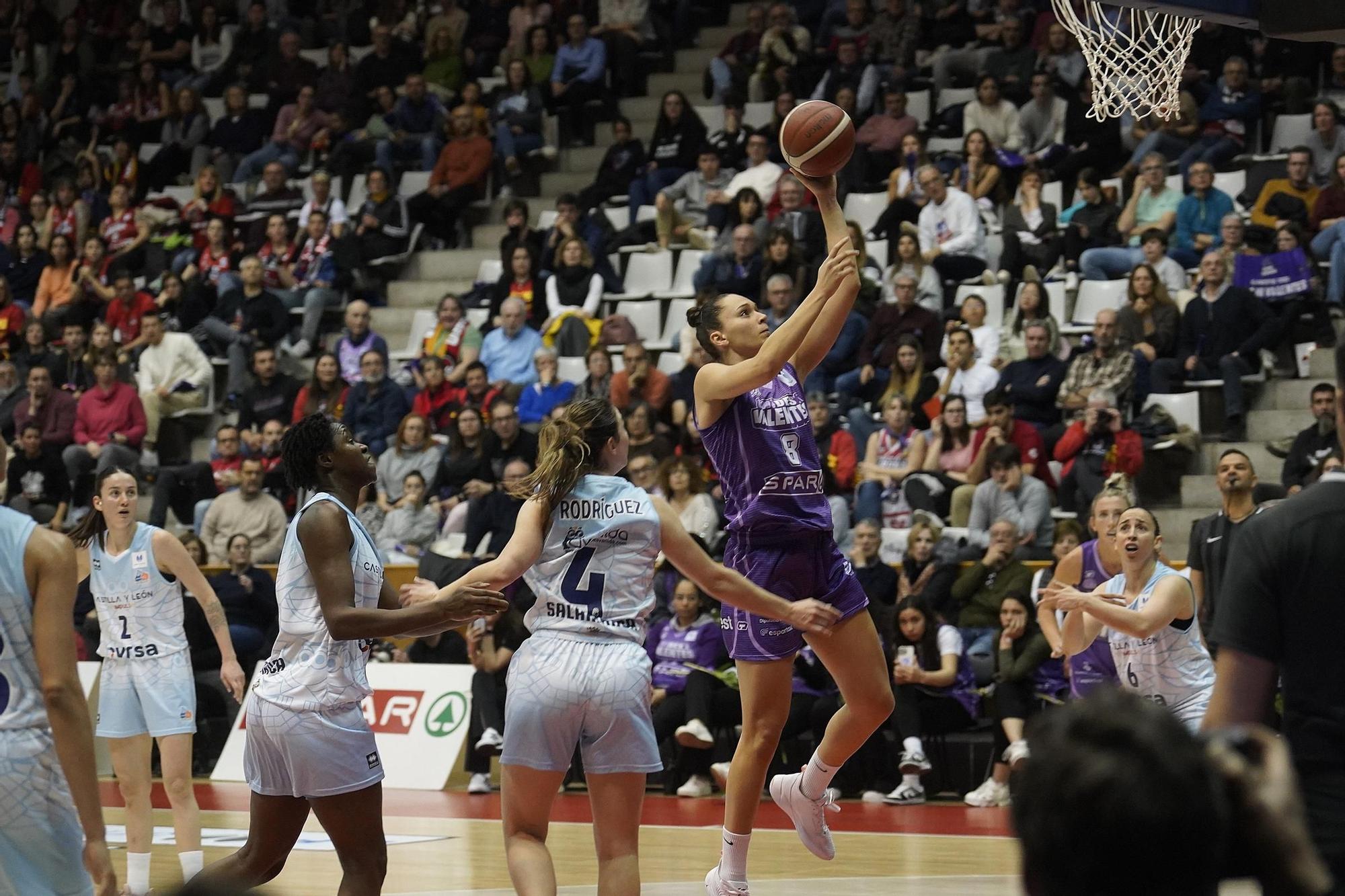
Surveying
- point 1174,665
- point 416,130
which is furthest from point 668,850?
point 416,130

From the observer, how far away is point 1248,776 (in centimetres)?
223

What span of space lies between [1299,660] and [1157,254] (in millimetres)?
10559

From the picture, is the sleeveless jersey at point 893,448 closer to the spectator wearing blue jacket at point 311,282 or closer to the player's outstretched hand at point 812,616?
the spectator wearing blue jacket at point 311,282

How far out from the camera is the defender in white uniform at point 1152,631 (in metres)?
6.39

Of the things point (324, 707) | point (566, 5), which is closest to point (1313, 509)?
point (324, 707)

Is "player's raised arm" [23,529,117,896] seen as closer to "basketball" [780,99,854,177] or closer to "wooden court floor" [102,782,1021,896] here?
"wooden court floor" [102,782,1021,896]

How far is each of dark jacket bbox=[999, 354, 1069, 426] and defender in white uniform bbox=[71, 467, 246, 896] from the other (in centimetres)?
680

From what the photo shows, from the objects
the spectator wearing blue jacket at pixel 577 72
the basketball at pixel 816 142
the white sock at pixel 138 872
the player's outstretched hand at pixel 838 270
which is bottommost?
the white sock at pixel 138 872

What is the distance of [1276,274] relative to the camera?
1248 centimetres

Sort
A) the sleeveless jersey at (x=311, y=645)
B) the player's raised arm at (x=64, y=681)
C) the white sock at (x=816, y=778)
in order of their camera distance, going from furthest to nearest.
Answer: the white sock at (x=816, y=778) → the sleeveless jersey at (x=311, y=645) → the player's raised arm at (x=64, y=681)

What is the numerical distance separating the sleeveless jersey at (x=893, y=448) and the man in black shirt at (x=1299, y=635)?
9.55 metres

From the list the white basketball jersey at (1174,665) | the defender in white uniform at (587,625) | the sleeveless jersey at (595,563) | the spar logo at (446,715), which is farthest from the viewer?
the spar logo at (446,715)

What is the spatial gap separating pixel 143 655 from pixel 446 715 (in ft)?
14.3

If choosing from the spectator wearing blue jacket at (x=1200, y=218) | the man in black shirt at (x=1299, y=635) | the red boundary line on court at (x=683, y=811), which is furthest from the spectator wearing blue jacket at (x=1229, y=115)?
the man in black shirt at (x=1299, y=635)
